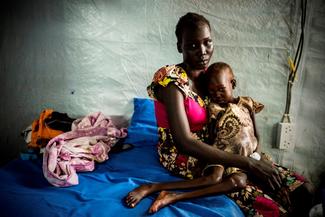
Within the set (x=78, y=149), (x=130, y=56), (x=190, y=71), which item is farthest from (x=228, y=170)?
(x=130, y=56)

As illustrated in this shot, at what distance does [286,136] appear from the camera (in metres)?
1.80

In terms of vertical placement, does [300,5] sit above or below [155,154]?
above

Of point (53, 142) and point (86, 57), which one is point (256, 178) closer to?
point (53, 142)

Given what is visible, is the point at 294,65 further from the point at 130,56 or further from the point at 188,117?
the point at 130,56

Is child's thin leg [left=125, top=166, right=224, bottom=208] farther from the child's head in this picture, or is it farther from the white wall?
the white wall

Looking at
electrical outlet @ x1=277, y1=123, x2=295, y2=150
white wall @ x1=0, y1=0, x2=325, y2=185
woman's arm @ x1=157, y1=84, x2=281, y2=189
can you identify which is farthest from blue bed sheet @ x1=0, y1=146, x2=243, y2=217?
electrical outlet @ x1=277, y1=123, x2=295, y2=150

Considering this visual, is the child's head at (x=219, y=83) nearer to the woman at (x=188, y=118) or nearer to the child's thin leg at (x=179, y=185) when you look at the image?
the woman at (x=188, y=118)

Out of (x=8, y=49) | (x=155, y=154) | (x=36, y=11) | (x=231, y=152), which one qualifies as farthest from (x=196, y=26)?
(x=8, y=49)

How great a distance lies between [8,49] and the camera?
2201mm

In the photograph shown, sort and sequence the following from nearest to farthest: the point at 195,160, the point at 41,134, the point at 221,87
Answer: the point at 195,160 < the point at 221,87 < the point at 41,134

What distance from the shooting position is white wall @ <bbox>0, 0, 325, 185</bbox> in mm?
1751

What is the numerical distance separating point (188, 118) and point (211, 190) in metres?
0.36

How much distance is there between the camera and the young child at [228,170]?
1.10 m

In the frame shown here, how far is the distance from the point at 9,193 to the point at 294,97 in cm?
174
